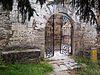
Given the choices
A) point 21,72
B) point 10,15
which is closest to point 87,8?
point 21,72

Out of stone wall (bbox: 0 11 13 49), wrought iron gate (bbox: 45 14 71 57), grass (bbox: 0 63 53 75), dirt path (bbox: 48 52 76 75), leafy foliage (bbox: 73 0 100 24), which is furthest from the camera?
wrought iron gate (bbox: 45 14 71 57)

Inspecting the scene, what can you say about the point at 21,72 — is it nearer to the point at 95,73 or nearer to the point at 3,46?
the point at 3,46

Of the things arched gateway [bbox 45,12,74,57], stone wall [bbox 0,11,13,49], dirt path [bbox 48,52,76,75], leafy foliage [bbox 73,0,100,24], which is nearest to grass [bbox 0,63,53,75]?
dirt path [bbox 48,52,76,75]

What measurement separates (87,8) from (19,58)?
181 inches

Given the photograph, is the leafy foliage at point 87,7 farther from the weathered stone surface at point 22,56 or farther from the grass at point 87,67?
the weathered stone surface at point 22,56

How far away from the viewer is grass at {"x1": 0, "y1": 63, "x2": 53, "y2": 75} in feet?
22.7

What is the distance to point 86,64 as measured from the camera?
28.6ft

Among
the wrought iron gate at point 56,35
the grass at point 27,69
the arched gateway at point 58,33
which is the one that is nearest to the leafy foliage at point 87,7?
the grass at point 27,69

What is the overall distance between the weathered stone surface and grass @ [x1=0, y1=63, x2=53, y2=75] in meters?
0.32

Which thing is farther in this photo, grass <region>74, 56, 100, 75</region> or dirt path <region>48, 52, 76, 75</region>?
dirt path <region>48, 52, 76, 75</region>

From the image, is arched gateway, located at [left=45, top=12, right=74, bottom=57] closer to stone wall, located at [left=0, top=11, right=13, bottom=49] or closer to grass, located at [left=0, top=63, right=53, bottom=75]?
stone wall, located at [left=0, top=11, right=13, bottom=49]

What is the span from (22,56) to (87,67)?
2.50 meters

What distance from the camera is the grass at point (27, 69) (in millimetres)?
6929

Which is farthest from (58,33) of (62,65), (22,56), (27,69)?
(27,69)
